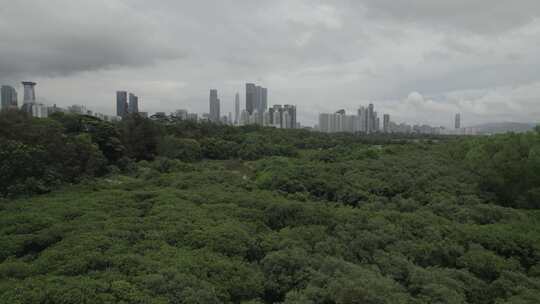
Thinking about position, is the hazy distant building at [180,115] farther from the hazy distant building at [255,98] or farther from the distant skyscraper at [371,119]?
the distant skyscraper at [371,119]

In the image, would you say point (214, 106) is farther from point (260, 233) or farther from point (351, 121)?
point (260, 233)

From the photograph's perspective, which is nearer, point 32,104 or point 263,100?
point 32,104

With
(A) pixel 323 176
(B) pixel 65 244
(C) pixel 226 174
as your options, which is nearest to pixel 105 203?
(B) pixel 65 244

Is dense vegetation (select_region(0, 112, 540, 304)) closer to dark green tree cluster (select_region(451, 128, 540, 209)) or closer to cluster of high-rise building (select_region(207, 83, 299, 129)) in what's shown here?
dark green tree cluster (select_region(451, 128, 540, 209))

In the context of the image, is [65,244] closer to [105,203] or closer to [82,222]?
[82,222]

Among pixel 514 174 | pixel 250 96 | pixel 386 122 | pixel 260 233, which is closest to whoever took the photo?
pixel 260 233

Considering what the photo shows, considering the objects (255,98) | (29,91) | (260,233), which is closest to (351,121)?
(255,98)

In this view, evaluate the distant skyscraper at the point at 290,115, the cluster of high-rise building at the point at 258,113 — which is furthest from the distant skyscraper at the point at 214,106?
the distant skyscraper at the point at 290,115
